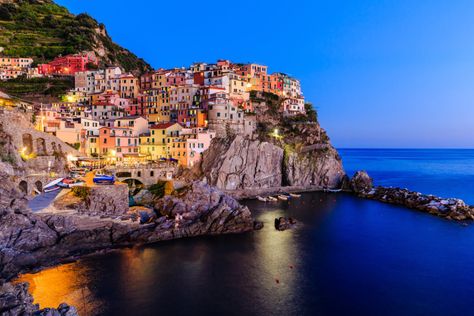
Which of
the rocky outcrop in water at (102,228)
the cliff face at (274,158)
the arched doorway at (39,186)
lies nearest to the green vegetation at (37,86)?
the arched doorway at (39,186)

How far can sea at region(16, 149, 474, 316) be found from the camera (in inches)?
792

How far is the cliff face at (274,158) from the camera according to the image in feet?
164

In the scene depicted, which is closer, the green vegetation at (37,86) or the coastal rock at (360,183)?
the coastal rock at (360,183)

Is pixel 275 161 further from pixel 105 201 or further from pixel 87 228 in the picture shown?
pixel 87 228

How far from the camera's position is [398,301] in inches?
826

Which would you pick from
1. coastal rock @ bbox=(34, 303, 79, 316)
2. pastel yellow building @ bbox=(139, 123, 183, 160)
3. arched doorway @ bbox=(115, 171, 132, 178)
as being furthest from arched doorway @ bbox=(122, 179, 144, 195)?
coastal rock @ bbox=(34, 303, 79, 316)

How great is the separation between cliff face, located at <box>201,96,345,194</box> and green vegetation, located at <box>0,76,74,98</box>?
35241mm

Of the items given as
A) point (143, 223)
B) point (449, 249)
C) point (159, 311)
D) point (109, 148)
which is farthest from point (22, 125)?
point (449, 249)

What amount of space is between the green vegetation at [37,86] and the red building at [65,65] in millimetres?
3146

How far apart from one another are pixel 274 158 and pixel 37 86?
154 ft

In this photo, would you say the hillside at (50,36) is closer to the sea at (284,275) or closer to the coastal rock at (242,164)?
the coastal rock at (242,164)

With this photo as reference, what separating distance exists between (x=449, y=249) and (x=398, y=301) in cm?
1251

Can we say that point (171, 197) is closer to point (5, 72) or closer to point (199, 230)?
point (199, 230)

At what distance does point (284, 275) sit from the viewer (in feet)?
79.9
